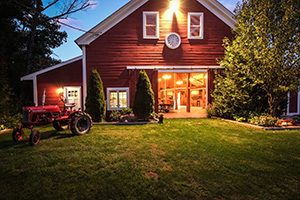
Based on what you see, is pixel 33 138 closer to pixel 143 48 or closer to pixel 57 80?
pixel 57 80

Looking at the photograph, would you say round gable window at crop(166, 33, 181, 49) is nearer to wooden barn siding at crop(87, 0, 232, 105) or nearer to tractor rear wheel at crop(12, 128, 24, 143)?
wooden barn siding at crop(87, 0, 232, 105)

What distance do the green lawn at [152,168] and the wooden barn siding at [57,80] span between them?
5.26m

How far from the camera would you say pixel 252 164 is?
4.34 m

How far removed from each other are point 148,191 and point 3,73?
10239 mm

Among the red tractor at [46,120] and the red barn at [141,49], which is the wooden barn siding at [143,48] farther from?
the red tractor at [46,120]

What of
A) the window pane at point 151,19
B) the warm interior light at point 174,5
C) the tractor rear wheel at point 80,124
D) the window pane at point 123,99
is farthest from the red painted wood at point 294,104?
the tractor rear wheel at point 80,124

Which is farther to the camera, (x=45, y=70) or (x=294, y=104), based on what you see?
(x=294, y=104)

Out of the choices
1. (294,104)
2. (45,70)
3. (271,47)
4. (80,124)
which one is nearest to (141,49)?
(45,70)

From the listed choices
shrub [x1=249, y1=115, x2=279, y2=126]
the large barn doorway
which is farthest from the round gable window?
shrub [x1=249, y1=115, x2=279, y2=126]

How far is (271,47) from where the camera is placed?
28.9ft

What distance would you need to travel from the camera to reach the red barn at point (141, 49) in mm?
11609

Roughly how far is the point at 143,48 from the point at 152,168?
9025 mm

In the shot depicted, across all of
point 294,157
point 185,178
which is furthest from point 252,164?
point 185,178

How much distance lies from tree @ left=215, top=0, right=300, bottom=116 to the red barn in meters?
2.45
